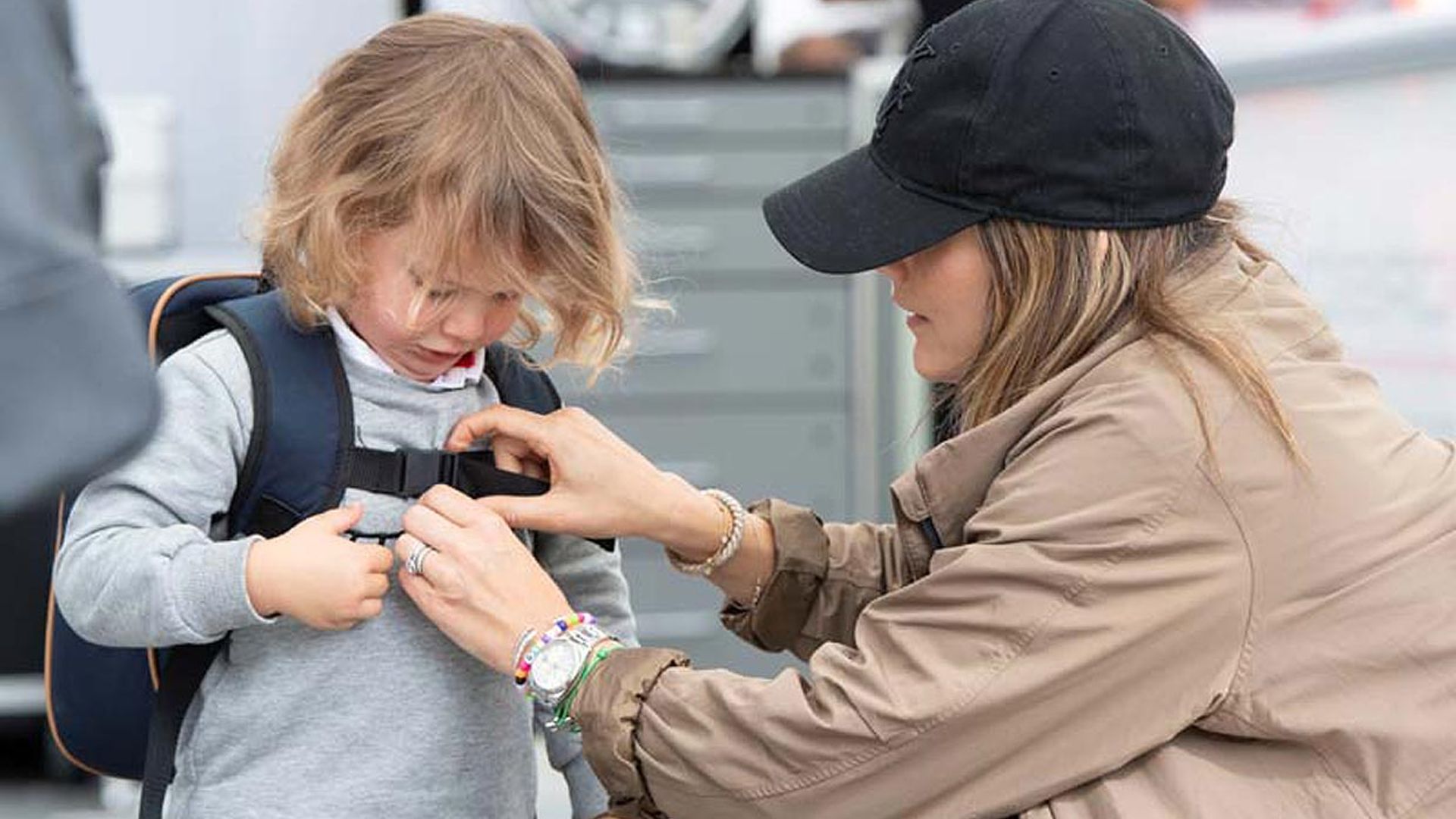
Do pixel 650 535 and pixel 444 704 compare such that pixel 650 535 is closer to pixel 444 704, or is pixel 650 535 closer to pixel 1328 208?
pixel 444 704

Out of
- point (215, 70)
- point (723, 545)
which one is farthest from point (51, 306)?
point (215, 70)

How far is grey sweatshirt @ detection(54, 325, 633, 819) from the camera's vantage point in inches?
50.5

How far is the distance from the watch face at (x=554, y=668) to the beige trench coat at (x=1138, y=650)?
0.07 feet

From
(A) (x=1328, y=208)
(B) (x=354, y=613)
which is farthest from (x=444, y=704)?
(A) (x=1328, y=208)

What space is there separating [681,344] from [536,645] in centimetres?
230

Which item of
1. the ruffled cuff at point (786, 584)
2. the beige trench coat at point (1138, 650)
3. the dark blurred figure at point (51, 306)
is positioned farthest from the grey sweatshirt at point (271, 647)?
the dark blurred figure at point (51, 306)

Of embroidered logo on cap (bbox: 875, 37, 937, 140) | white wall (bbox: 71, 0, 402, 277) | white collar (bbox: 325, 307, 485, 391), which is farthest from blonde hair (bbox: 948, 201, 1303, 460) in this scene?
white wall (bbox: 71, 0, 402, 277)

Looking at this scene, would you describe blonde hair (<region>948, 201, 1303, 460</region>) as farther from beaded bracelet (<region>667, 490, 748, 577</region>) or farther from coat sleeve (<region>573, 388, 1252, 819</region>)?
beaded bracelet (<region>667, 490, 748, 577</region>)

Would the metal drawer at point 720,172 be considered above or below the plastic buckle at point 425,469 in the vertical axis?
below

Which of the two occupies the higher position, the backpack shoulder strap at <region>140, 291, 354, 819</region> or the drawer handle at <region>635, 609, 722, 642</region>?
the backpack shoulder strap at <region>140, 291, 354, 819</region>

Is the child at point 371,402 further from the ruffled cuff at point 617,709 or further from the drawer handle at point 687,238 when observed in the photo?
the drawer handle at point 687,238

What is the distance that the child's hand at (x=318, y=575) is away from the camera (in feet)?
4.16

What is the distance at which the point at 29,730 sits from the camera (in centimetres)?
380

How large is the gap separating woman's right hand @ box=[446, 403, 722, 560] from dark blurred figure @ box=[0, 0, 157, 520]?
72cm
